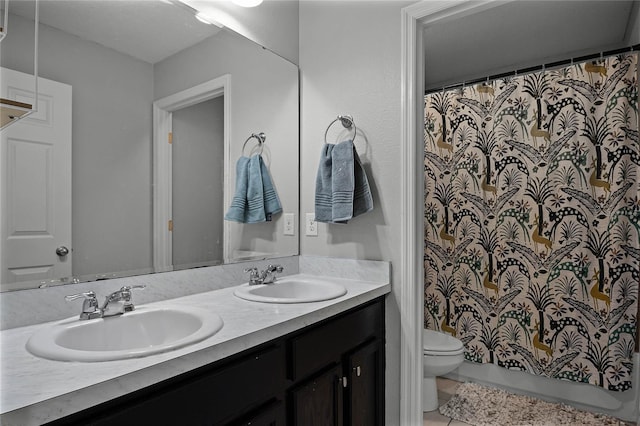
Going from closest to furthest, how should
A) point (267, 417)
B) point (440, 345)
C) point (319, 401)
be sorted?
point (267, 417) → point (319, 401) → point (440, 345)

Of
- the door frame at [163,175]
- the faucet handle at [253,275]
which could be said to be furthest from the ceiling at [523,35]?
the faucet handle at [253,275]

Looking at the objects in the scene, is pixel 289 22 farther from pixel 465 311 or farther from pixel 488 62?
pixel 465 311

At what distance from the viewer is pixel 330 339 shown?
1296 millimetres

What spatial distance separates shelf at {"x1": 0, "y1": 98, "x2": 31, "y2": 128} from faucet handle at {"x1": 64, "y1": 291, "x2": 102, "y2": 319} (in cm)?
48

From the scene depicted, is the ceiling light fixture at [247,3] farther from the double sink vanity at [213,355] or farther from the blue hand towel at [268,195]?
the double sink vanity at [213,355]

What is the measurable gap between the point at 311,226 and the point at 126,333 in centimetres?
102

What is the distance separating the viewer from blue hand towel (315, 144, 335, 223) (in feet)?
5.81

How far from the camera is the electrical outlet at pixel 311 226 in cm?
192

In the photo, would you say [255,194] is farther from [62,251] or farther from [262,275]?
[62,251]

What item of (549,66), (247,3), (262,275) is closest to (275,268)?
(262,275)

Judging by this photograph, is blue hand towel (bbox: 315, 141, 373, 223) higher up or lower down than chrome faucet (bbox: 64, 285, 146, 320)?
higher up

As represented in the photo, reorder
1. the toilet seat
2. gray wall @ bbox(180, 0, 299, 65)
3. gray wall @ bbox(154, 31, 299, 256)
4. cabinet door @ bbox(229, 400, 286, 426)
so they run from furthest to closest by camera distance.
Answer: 1. the toilet seat
2. gray wall @ bbox(180, 0, 299, 65)
3. gray wall @ bbox(154, 31, 299, 256)
4. cabinet door @ bbox(229, 400, 286, 426)

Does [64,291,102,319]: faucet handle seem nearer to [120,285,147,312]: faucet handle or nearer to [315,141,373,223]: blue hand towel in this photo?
[120,285,147,312]: faucet handle

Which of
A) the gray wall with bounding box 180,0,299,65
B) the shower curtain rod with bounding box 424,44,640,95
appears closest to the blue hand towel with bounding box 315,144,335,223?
the gray wall with bounding box 180,0,299,65
